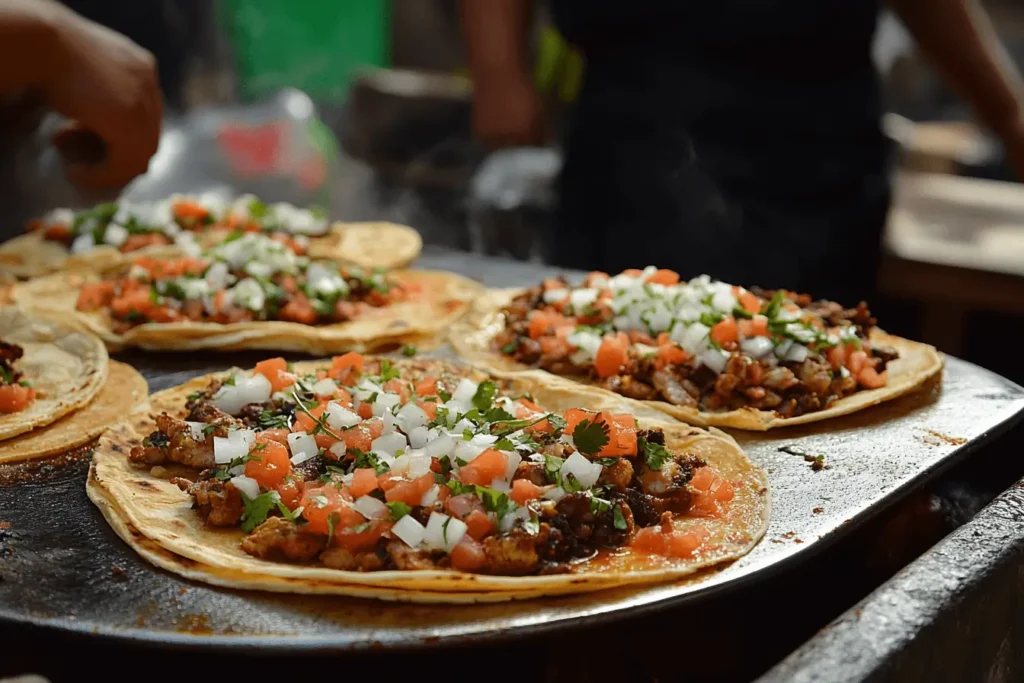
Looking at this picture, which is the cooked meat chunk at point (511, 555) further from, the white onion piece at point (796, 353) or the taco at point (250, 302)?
the taco at point (250, 302)

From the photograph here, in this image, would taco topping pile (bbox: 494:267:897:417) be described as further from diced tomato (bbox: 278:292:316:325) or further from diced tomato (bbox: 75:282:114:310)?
diced tomato (bbox: 75:282:114:310)

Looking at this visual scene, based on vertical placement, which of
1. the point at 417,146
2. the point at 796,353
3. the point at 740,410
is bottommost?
the point at 417,146

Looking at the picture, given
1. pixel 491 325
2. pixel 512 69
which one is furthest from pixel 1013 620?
pixel 512 69

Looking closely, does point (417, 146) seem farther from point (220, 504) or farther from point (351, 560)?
point (351, 560)

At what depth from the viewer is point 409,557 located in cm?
199

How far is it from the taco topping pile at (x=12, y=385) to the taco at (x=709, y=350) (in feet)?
4.41

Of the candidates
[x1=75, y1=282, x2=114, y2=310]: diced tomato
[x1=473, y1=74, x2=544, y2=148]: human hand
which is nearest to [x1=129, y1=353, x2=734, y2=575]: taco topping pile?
[x1=75, y1=282, x2=114, y2=310]: diced tomato

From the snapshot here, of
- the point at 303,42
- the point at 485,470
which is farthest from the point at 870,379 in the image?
the point at 303,42

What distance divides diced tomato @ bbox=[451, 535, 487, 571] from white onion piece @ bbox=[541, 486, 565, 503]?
0.71 feet

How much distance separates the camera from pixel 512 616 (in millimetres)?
1887

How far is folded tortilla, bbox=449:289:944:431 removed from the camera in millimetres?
2840

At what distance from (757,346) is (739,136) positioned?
201 centimetres

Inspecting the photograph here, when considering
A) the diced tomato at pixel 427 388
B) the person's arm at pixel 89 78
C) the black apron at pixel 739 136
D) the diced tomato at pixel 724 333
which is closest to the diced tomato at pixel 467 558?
the diced tomato at pixel 427 388

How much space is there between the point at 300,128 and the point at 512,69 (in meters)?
2.80
